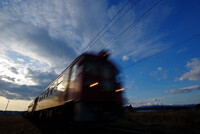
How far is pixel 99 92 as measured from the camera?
193 inches

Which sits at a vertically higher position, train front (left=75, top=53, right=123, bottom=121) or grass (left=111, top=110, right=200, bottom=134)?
train front (left=75, top=53, right=123, bottom=121)

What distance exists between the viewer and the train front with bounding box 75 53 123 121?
4.35 metres

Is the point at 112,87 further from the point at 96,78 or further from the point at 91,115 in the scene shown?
the point at 91,115

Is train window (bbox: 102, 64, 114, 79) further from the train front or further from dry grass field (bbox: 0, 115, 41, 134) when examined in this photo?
dry grass field (bbox: 0, 115, 41, 134)

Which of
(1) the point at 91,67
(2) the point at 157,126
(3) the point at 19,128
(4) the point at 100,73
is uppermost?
(1) the point at 91,67

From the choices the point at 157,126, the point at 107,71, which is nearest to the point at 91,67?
the point at 107,71

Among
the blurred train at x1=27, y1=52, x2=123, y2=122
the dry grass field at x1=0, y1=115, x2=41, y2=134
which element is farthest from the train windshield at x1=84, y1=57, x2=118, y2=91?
the dry grass field at x1=0, y1=115, x2=41, y2=134

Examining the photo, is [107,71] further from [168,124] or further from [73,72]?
[168,124]

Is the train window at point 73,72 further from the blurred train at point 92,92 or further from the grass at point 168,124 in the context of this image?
the grass at point 168,124

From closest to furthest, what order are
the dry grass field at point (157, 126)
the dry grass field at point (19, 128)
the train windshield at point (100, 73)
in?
the train windshield at point (100, 73) → the dry grass field at point (157, 126) → the dry grass field at point (19, 128)

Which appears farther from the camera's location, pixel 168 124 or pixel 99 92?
pixel 168 124

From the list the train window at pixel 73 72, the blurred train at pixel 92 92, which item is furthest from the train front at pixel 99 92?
the train window at pixel 73 72

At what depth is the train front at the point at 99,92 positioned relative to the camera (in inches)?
171

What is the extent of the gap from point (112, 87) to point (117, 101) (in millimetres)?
676
